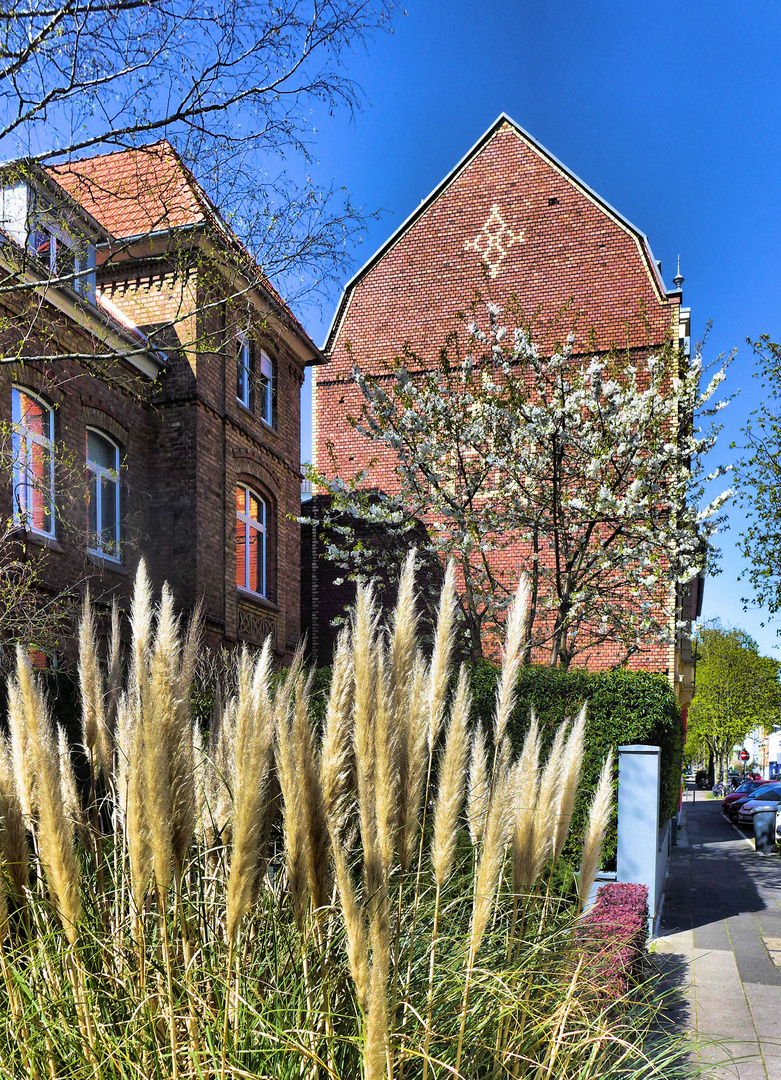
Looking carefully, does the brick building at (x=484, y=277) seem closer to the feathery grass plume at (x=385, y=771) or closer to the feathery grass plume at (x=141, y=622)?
the feathery grass plume at (x=141, y=622)

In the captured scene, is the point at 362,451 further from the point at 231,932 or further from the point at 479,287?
the point at 231,932

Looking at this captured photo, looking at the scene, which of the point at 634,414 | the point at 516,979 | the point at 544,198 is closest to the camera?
the point at 516,979

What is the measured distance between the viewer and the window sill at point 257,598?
15172mm

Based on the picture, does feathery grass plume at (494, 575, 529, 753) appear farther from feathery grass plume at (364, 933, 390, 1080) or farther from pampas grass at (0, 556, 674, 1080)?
feathery grass plume at (364, 933, 390, 1080)

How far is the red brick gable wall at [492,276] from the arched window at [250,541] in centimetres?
390

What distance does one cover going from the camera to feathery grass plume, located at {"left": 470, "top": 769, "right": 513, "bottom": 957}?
207cm

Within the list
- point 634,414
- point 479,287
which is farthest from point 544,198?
point 634,414

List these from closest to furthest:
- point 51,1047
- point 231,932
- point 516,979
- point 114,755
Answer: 1. point 231,932
2. point 51,1047
3. point 516,979
4. point 114,755

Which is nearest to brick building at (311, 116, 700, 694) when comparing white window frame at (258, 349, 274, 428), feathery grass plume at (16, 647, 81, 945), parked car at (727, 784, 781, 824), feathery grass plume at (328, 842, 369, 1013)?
white window frame at (258, 349, 274, 428)

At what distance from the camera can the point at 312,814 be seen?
2.05m

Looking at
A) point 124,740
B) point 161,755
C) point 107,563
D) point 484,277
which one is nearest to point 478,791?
point 124,740

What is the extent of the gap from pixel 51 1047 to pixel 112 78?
18.8 ft

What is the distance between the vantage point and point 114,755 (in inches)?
127

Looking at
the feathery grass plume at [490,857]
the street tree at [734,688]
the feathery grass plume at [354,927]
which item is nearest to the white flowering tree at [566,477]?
the feathery grass plume at [490,857]
